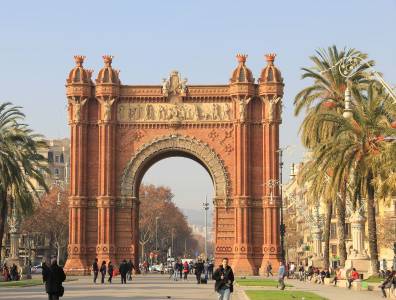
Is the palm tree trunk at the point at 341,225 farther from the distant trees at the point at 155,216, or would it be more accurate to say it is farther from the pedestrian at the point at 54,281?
the distant trees at the point at 155,216

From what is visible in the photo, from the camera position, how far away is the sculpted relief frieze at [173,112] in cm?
7581

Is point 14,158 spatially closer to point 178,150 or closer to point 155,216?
point 178,150

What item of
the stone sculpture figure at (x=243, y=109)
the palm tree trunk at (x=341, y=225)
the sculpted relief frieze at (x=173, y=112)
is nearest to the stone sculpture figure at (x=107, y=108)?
the sculpted relief frieze at (x=173, y=112)

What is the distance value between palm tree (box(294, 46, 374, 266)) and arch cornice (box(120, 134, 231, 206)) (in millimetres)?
13949

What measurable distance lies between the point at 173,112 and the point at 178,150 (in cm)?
319

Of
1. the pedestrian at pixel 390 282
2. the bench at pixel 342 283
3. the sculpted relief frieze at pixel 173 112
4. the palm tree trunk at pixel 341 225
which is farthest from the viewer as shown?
the sculpted relief frieze at pixel 173 112

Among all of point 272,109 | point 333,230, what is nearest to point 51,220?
point 333,230

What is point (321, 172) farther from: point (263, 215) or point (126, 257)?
point (126, 257)

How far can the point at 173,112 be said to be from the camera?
249 ft

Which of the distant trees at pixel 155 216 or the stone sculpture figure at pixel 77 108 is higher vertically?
the stone sculpture figure at pixel 77 108

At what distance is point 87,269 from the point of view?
74.5 metres

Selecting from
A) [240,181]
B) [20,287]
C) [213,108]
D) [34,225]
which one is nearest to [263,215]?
[240,181]

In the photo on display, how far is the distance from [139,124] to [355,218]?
23.6 meters

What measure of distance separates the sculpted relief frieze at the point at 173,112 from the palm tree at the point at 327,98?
13.9m
